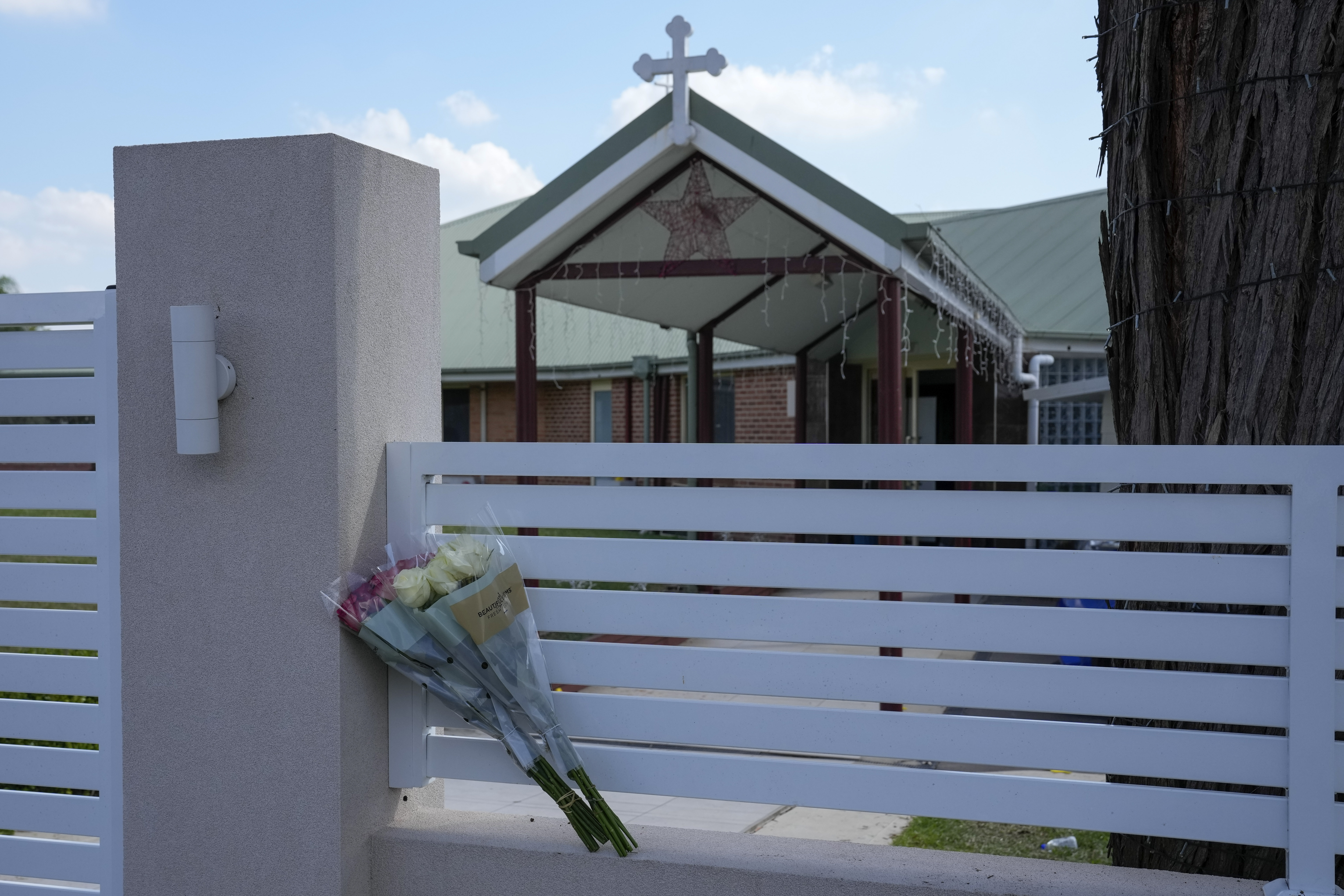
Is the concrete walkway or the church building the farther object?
the church building

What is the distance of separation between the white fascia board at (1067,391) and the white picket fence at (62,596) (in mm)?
8087

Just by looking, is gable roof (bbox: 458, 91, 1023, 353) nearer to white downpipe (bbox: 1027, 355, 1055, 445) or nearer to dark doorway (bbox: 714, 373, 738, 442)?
white downpipe (bbox: 1027, 355, 1055, 445)

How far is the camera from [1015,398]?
13.6 meters

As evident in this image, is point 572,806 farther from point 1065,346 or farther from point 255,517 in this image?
point 1065,346

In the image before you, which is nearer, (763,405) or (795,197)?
(795,197)

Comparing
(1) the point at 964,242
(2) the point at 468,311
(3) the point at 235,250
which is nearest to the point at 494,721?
(3) the point at 235,250

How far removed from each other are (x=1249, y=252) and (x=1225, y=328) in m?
0.19

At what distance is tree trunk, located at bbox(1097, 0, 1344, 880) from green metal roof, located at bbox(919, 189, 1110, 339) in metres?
10.4

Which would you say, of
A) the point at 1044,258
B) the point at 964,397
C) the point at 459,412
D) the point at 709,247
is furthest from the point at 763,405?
the point at 709,247

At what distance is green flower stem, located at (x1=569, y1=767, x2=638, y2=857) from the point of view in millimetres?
2717

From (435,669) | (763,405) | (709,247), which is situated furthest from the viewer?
(763,405)

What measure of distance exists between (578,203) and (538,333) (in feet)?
35.6

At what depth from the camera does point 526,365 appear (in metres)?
8.10

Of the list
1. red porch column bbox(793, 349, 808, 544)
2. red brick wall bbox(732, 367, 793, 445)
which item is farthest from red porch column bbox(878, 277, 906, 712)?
red brick wall bbox(732, 367, 793, 445)
